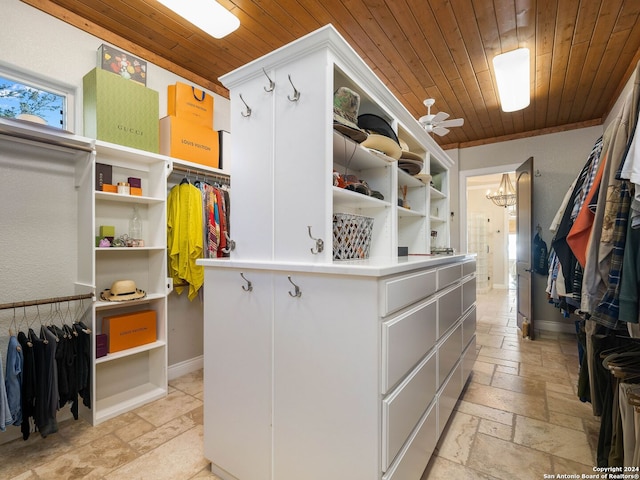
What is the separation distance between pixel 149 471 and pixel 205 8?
2.67 metres

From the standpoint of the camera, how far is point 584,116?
3.93 metres

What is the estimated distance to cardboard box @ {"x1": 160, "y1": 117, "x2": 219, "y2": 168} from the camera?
259 cm

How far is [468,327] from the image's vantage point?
2.57 m

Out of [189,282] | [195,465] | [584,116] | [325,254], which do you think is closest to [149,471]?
[195,465]

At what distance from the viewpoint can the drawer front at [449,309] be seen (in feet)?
5.98

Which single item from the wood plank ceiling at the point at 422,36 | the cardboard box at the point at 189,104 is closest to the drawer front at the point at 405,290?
the wood plank ceiling at the point at 422,36

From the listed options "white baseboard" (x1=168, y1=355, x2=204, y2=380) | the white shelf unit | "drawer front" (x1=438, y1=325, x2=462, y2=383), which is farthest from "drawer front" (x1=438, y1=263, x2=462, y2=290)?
"white baseboard" (x1=168, y1=355, x2=204, y2=380)

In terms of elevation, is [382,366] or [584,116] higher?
[584,116]

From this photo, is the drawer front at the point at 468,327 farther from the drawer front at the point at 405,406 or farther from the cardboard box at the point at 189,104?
the cardboard box at the point at 189,104

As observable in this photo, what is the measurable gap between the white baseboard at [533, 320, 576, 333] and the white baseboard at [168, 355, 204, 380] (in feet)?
13.8

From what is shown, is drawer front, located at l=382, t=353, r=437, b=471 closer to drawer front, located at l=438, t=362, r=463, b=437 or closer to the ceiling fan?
drawer front, located at l=438, t=362, r=463, b=437

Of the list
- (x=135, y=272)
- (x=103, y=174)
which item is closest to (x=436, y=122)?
(x=103, y=174)

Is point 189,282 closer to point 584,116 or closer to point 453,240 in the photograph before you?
Result: point 453,240

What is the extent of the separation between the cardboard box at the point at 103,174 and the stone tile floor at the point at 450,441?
162 centimetres
